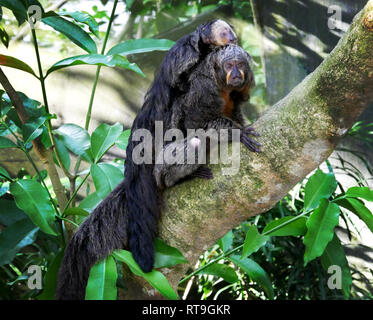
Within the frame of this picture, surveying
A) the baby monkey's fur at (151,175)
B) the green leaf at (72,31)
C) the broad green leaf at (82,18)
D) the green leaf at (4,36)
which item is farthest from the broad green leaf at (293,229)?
the green leaf at (4,36)

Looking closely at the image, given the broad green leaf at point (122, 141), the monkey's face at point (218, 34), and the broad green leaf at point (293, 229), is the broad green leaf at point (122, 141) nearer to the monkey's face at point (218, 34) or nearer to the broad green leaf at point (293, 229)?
the monkey's face at point (218, 34)

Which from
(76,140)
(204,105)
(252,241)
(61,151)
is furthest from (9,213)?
(252,241)

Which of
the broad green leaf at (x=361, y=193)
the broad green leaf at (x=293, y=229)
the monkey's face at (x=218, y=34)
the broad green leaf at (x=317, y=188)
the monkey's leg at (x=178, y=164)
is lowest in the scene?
the broad green leaf at (x=293, y=229)

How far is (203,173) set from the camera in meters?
1.95

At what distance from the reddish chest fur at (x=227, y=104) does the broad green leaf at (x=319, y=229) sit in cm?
72

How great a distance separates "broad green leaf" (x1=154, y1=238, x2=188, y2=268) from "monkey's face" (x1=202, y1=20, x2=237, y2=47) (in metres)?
1.07

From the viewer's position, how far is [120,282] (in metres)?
2.71

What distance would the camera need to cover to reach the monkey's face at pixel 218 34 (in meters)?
2.15

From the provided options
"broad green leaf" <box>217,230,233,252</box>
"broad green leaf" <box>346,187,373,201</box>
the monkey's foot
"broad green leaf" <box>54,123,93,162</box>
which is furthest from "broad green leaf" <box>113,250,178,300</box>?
"broad green leaf" <box>346,187,373,201</box>

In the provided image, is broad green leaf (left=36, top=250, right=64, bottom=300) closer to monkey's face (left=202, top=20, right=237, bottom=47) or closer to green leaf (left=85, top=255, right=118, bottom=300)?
green leaf (left=85, top=255, right=118, bottom=300)

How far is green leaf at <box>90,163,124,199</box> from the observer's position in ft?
7.69
